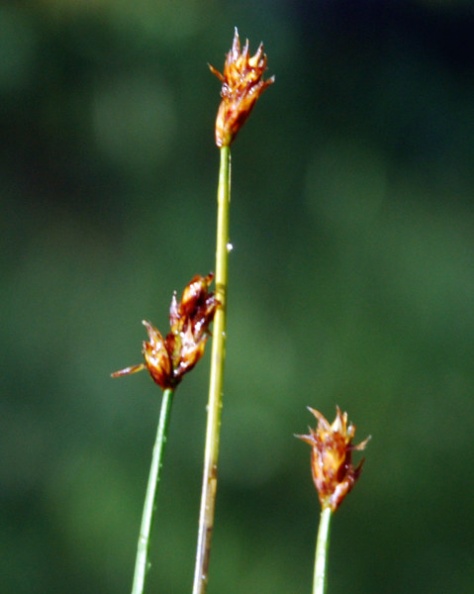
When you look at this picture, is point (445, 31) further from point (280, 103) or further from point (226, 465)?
point (226, 465)

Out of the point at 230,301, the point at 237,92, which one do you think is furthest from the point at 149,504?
the point at 230,301

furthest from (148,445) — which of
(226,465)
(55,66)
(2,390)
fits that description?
(55,66)

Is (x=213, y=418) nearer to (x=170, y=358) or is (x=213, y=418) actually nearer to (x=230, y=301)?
(x=170, y=358)

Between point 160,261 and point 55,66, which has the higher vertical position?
point 55,66

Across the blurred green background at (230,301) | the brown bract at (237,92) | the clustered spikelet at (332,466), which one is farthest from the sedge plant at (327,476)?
the blurred green background at (230,301)

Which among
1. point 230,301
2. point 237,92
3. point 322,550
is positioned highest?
point 230,301

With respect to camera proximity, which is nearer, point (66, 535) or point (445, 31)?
point (66, 535)

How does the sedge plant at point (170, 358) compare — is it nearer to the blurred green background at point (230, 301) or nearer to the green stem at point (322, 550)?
the green stem at point (322, 550)

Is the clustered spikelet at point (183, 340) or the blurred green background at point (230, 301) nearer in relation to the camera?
the clustered spikelet at point (183, 340)
